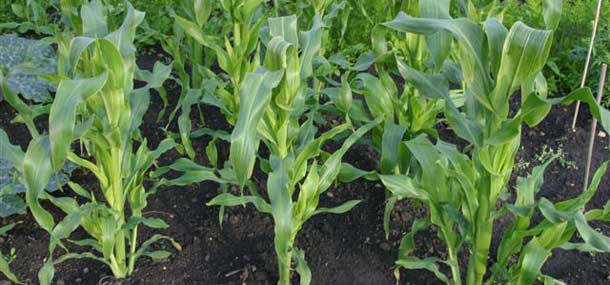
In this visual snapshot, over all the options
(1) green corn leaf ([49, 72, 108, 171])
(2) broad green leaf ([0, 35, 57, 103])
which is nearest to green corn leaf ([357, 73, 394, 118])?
(1) green corn leaf ([49, 72, 108, 171])

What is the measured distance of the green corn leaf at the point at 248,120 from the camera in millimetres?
1936

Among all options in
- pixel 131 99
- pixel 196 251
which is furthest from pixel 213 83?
pixel 196 251

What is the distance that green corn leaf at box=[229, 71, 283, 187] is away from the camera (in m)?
1.94

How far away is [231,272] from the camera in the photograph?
2803mm

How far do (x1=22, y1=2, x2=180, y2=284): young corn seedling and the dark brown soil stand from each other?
0.13 meters

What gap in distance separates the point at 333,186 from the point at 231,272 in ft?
2.30

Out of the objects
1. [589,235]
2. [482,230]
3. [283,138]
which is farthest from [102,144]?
[589,235]

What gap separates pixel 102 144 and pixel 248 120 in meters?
0.72

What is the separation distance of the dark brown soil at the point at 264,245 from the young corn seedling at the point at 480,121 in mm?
329

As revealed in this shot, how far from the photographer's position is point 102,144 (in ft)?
7.89

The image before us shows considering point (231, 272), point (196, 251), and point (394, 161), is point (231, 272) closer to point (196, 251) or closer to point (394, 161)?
point (196, 251)

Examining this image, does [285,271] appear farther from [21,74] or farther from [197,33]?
[21,74]

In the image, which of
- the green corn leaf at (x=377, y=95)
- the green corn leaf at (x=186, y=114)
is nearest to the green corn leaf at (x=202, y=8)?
Result: the green corn leaf at (x=186, y=114)

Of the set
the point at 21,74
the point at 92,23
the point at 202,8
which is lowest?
the point at 21,74
